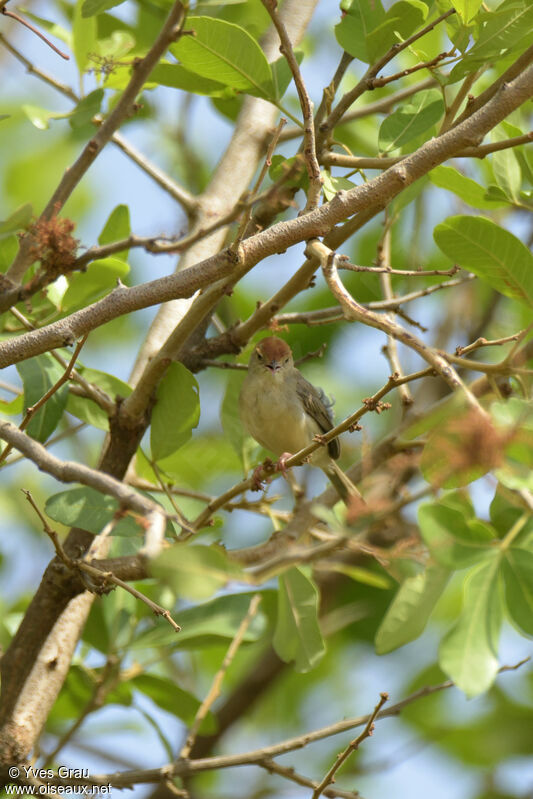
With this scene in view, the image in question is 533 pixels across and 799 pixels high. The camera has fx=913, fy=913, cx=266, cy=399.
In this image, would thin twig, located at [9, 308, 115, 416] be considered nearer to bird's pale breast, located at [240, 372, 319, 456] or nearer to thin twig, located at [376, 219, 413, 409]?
bird's pale breast, located at [240, 372, 319, 456]

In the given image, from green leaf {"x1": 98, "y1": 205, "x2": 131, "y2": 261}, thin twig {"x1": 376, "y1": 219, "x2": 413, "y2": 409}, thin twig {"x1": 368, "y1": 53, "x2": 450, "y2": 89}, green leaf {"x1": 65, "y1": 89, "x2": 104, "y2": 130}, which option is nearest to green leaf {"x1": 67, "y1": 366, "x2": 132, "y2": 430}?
green leaf {"x1": 98, "y1": 205, "x2": 131, "y2": 261}

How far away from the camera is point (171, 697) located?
363 cm

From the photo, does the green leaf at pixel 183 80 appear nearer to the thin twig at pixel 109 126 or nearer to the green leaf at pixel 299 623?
the thin twig at pixel 109 126

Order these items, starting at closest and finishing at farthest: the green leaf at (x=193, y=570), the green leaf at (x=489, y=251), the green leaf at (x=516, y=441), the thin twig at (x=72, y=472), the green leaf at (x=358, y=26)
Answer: the green leaf at (x=193, y=570) → the green leaf at (x=516, y=441) → the thin twig at (x=72, y=472) → the green leaf at (x=489, y=251) → the green leaf at (x=358, y=26)

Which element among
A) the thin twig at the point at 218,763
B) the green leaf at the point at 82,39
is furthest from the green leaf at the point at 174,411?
the green leaf at the point at 82,39

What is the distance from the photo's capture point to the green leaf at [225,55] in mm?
2811

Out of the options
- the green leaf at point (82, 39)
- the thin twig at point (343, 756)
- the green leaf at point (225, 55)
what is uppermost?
the green leaf at point (82, 39)

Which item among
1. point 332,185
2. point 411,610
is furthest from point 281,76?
point 411,610

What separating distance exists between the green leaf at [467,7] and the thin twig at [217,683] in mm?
2159

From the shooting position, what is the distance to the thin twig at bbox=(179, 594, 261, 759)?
332 centimetres

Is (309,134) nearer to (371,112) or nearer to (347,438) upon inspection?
(371,112)

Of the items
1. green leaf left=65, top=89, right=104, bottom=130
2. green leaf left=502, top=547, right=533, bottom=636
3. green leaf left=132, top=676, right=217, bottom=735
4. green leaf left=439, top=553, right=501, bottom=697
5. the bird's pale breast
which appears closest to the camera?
green leaf left=439, top=553, right=501, bottom=697

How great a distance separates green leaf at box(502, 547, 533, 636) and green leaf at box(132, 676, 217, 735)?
160 cm

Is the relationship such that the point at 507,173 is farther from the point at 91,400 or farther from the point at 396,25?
the point at 91,400
